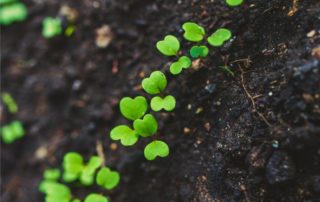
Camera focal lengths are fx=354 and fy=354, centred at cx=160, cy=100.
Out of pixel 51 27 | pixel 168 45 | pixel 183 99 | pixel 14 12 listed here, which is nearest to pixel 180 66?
pixel 168 45

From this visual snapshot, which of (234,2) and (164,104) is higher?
(234,2)

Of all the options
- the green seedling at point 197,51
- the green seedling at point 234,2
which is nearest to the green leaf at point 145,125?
the green seedling at point 197,51

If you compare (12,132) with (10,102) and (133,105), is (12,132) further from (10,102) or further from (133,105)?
(133,105)

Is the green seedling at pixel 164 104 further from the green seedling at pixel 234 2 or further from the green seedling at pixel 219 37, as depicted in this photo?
the green seedling at pixel 234 2

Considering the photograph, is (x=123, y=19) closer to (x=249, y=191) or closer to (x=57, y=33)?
(x=57, y=33)

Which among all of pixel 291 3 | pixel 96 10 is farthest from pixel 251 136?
pixel 96 10
